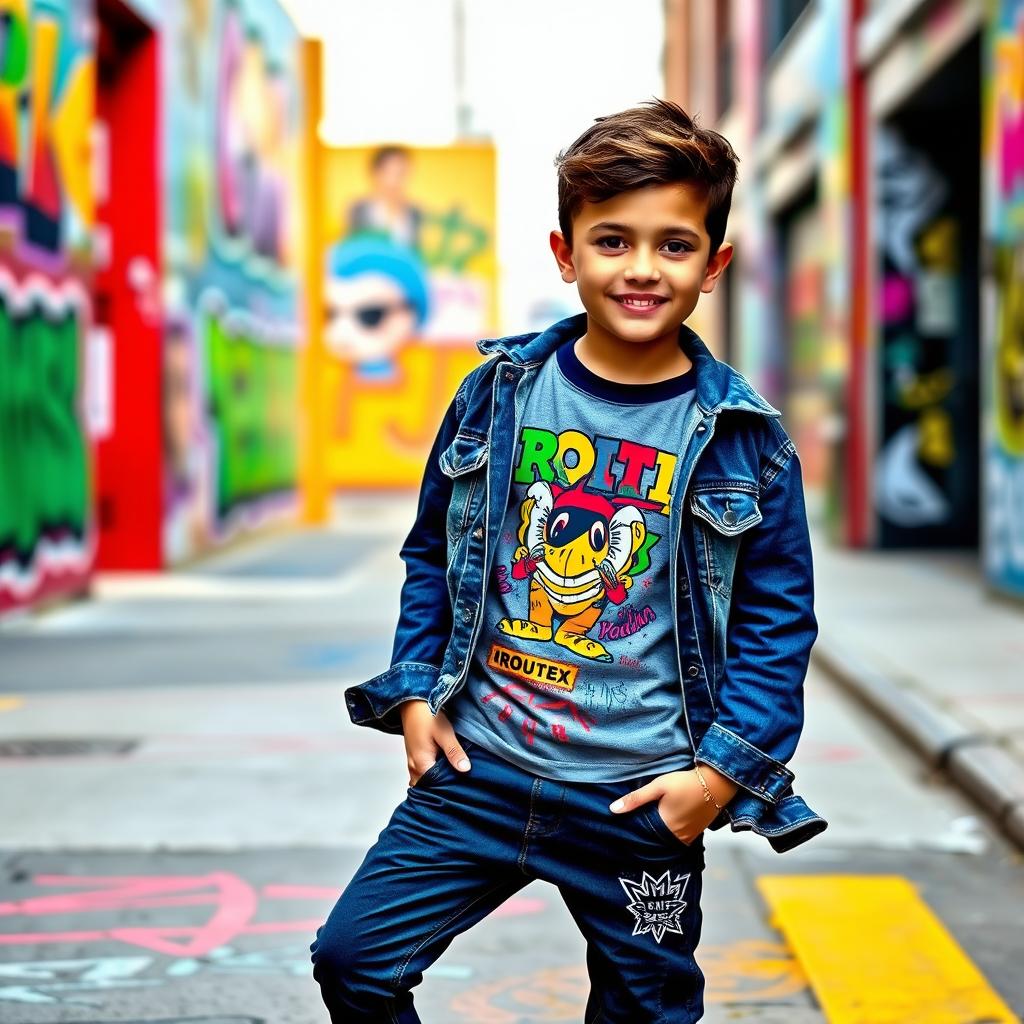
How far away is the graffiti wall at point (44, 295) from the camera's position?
10172 mm

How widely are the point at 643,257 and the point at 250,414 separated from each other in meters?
16.1

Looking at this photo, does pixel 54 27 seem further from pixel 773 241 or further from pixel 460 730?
pixel 773 241

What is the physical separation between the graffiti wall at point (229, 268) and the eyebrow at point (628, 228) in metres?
12.1

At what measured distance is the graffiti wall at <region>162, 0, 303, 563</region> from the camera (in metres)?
14.6

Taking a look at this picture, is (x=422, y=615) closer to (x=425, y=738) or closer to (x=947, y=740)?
(x=425, y=738)

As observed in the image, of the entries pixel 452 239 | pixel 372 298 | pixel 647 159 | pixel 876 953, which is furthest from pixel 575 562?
pixel 452 239

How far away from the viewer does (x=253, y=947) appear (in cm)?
395

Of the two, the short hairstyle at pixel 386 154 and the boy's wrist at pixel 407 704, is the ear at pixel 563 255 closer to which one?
the boy's wrist at pixel 407 704

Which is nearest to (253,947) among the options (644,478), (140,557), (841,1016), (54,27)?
(841,1016)

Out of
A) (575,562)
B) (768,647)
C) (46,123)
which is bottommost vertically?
(768,647)

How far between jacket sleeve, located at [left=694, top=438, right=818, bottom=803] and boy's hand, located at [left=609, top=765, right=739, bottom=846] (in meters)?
0.03

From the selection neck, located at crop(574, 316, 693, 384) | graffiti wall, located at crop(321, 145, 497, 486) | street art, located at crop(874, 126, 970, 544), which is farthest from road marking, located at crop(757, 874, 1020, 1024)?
graffiti wall, located at crop(321, 145, 497, 486)

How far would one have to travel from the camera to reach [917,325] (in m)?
14.7

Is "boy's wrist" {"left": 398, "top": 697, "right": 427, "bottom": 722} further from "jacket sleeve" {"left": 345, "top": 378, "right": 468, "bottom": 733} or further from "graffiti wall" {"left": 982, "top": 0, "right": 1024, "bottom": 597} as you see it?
"graffiti wall" {"left": 982, "top": 0, "right": 1024, "bottom": 597}
